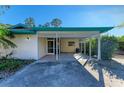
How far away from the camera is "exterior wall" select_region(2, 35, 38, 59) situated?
1770 cm

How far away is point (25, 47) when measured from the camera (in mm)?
17891

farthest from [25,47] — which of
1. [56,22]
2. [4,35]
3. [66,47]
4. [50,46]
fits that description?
[56,22]

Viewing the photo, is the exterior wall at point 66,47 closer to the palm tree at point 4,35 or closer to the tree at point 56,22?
the palm tree at point 4,35

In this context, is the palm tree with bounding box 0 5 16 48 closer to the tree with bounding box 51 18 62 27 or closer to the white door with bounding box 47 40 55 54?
the white door with bounding box 47 40 55 54

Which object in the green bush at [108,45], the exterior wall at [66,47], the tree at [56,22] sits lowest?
the exterior wall at [66,47]

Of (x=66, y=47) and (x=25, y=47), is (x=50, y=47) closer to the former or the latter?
(x=66, y=47)

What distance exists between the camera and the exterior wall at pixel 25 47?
58.1 feet

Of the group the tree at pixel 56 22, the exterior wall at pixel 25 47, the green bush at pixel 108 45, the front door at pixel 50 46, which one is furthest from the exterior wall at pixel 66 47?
the tree at pixel 56 22

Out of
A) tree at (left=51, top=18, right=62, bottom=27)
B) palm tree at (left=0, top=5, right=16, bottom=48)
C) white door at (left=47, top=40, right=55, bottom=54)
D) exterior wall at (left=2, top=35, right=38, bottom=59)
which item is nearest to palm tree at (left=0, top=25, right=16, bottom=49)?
palm tree at (left=0, top=5, right=16, bottom=48)

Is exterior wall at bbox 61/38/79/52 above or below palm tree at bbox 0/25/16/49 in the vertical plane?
below

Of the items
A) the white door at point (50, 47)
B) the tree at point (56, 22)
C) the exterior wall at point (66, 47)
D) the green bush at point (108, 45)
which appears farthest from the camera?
the tree at point (56, 22)

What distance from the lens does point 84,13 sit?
1393 inches
